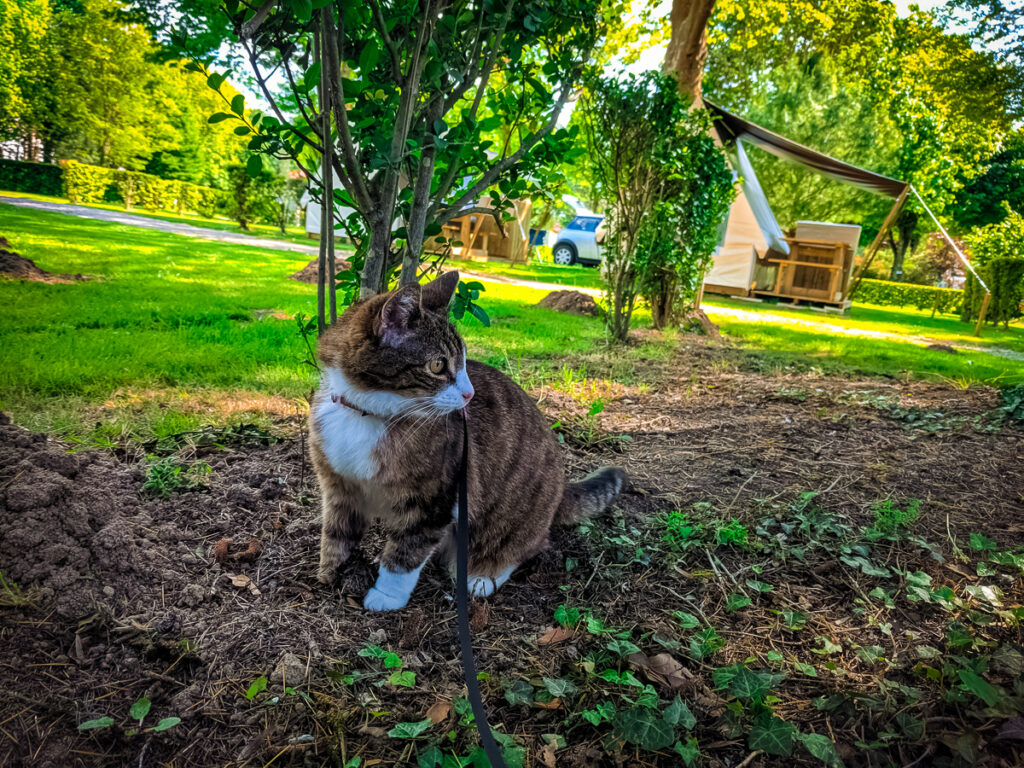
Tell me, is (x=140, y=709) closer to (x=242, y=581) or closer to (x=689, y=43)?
(x=242, y=581)

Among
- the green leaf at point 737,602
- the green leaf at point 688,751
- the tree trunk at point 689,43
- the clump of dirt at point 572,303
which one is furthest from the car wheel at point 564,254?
the green leaf at point 688,751

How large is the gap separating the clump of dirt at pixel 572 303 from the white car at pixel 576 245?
13.8 m

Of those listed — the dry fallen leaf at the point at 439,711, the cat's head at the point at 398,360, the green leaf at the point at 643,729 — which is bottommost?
the dry fallen leaf at the point at 439,711

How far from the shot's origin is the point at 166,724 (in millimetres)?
1453

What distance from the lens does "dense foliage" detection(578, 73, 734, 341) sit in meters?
6.73

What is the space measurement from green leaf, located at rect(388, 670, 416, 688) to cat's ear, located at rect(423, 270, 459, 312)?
128cm

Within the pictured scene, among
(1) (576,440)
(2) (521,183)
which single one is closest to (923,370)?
(1) (576,440)

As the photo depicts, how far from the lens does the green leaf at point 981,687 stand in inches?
56.8

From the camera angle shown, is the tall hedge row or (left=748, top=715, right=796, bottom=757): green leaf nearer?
(left=748, top=715, right=796, bottom=757): green leaf

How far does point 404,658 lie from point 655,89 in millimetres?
6962

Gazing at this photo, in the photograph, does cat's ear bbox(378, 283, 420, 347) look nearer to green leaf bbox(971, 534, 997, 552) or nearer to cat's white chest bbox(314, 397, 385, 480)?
cat's white chest bbox(314, 397, 385, 480)

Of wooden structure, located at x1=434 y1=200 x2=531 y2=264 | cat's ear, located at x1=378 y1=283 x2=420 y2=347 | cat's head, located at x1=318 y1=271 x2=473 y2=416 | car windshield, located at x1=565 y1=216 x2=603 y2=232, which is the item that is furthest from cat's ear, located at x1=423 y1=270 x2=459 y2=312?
car windshield, located at x1=565 y1=216 x2=603 y2=232

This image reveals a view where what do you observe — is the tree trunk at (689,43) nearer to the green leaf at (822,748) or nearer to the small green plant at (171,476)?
the small green plant at (171,476)

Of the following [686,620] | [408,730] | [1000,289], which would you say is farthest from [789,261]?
[408,730]
